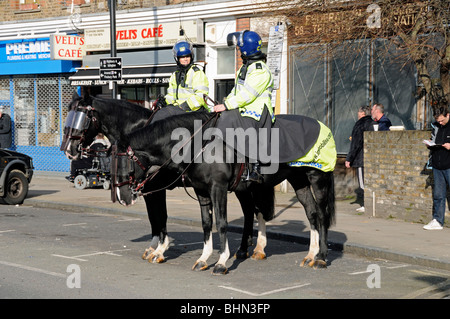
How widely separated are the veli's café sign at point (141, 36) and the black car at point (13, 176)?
19.5 ft

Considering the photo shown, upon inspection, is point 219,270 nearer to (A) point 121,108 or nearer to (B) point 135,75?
(A) point 121,108

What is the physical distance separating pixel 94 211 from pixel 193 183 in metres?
6.48

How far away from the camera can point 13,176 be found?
1541 centimetres

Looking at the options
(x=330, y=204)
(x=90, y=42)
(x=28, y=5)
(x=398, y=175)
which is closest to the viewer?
(x=330, y=204)

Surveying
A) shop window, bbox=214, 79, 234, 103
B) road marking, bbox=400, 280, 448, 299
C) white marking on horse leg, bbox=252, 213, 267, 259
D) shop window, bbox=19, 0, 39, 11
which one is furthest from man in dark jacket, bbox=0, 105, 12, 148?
road marking, bbox=400, 280, 448, 299

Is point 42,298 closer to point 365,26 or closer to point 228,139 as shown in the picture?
point 228,139

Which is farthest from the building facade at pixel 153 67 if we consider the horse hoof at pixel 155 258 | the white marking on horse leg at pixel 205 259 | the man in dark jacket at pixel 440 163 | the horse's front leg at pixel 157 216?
the white marking on horse leg at pixel 205 259

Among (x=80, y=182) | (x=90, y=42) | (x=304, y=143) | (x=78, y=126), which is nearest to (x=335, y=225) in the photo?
(x=304, y=143)

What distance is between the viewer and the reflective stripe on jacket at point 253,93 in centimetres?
812

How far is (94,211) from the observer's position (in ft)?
46.7

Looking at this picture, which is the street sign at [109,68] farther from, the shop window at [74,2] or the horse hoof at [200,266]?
the horse hoof at [200,266]

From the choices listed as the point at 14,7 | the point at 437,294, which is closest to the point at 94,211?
the point at 437,294

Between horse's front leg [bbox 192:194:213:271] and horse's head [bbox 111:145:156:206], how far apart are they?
86 centimetres

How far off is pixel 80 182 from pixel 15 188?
9.34 ft
